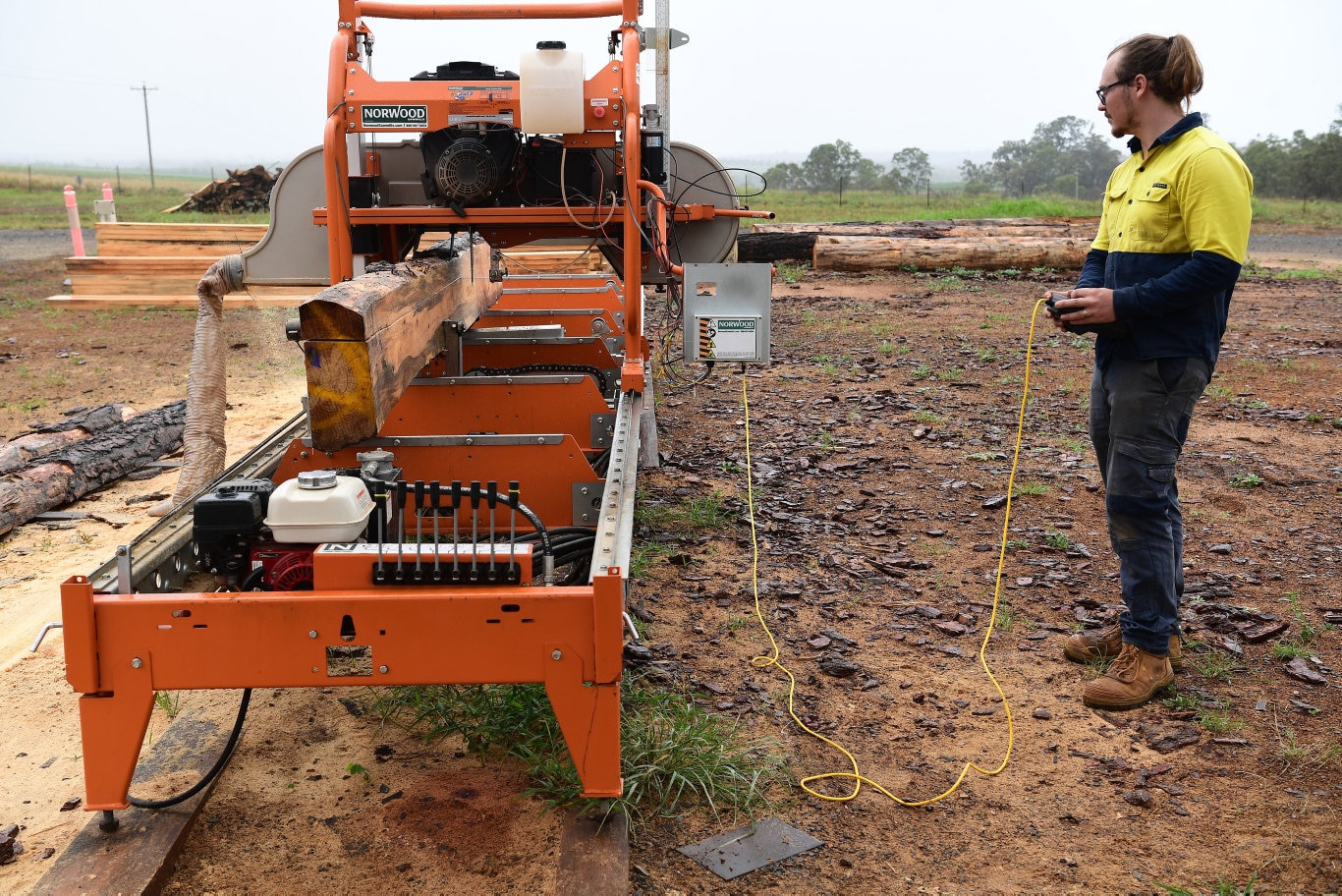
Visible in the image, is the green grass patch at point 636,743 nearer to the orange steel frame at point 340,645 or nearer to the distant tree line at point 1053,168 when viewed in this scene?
the orange steel frame at point 340,645

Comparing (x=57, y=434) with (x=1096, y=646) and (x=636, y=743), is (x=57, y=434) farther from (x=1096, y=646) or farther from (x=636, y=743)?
(x=1096, y=646)

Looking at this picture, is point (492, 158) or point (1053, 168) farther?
point (1053, 168)

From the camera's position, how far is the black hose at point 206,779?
115 inches

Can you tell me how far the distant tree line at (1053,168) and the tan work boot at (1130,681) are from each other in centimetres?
3830

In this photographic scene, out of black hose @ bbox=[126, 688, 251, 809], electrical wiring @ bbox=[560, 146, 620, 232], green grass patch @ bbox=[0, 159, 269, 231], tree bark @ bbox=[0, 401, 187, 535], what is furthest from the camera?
green grass patch @ bbox=[0, 159, 269, 231]

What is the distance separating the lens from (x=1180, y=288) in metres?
3.42

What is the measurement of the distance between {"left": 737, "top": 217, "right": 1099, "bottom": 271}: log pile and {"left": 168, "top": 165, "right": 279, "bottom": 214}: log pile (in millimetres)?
15056

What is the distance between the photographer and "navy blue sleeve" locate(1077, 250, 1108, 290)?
396 centimetres

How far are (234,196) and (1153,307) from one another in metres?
27.3

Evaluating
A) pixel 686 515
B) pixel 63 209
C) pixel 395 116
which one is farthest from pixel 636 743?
pixel 63 209

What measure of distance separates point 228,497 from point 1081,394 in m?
7.10

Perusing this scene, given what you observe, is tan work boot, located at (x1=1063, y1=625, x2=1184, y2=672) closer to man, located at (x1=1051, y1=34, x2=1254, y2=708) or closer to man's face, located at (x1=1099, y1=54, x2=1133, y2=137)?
man, located at (x1=1051, y1=34, x2=1254, y2=708)

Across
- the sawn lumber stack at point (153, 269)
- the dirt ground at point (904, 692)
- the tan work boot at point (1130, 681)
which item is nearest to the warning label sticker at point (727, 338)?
the dirt ground at point (904, 692)

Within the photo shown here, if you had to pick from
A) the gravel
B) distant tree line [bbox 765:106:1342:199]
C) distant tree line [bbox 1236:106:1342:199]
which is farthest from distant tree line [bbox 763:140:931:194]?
the gravel
